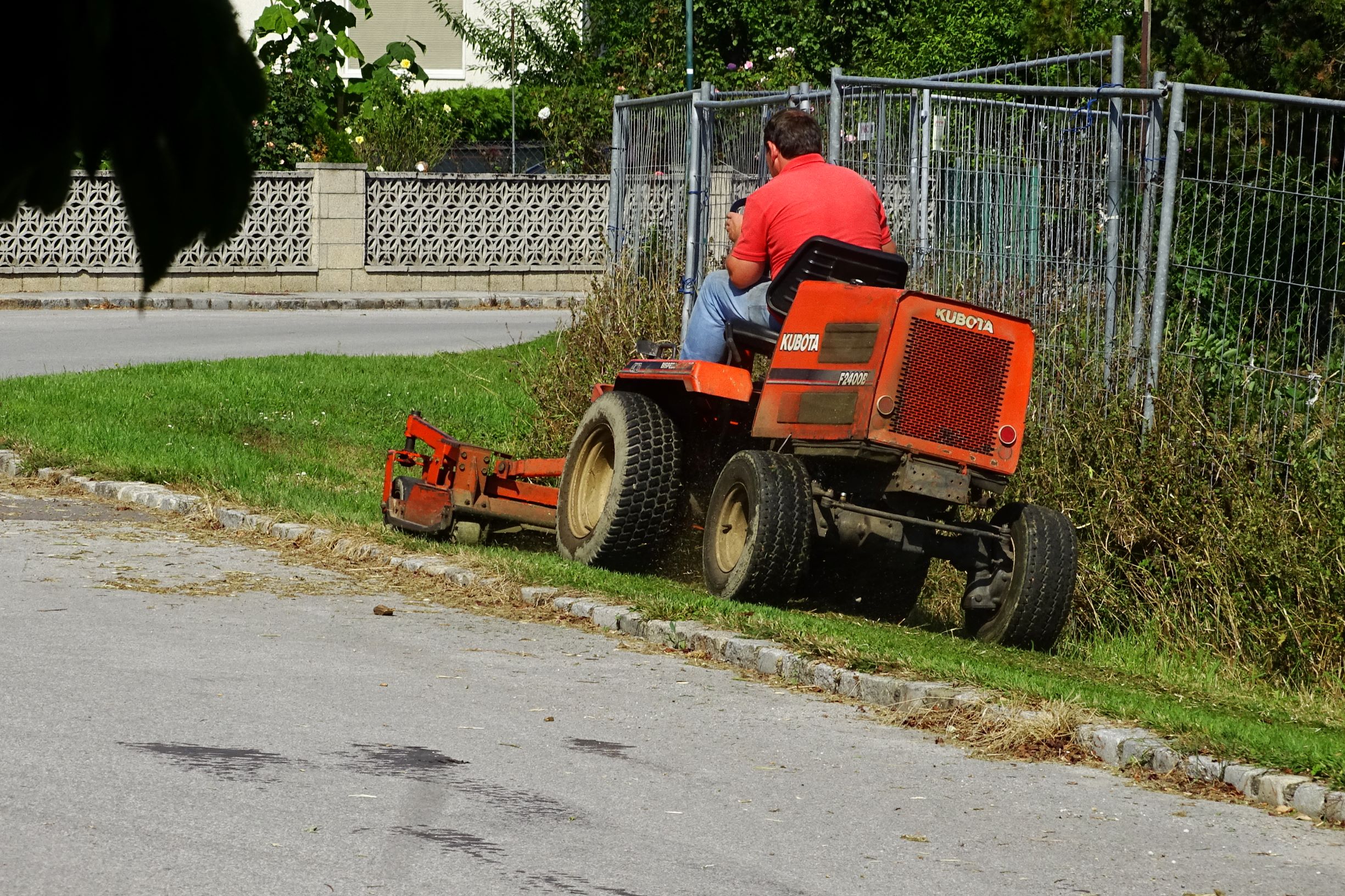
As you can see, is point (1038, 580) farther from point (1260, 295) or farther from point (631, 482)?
point (631, 482)

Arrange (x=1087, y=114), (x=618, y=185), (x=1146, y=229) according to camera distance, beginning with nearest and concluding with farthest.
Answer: (x=1146, y=229) < (x=1087, y=114) < (x=618, y=185)

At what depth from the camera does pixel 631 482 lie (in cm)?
911

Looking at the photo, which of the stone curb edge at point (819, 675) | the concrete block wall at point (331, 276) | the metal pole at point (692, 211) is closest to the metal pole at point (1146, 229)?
→ the stone curb edge at point (819, 675)

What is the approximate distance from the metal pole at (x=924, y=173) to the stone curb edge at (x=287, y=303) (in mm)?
12735

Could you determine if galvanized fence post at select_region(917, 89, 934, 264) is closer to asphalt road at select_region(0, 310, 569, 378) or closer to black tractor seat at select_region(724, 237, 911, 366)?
black tractor seat at select_region(724, 237, 911, 366)

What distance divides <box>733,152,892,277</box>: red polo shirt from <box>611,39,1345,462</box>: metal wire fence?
2.96 ft

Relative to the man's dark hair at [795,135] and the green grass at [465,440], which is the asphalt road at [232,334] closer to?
the green grass at [465,440]

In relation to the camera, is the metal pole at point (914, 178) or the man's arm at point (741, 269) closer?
the man's arm at point (741, 269)

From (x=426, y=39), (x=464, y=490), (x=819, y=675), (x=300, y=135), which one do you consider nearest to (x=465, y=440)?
(x=464, y=490)

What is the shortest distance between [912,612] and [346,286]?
18021 millimetres

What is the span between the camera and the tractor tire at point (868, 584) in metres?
9.24

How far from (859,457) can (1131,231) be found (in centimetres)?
230

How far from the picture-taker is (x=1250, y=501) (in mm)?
8461

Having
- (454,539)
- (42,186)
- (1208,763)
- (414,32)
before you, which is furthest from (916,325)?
(414,32)
